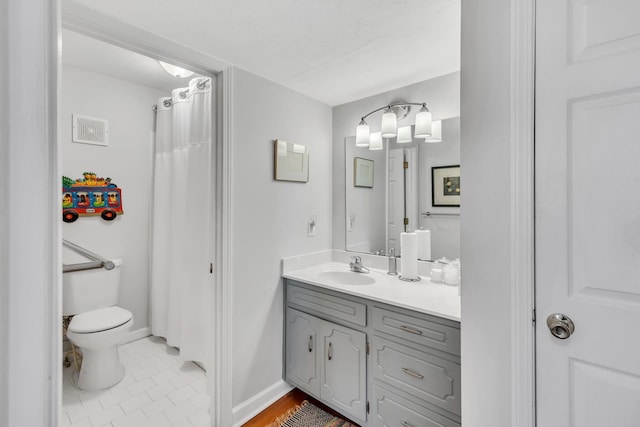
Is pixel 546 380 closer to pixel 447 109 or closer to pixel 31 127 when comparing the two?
pixel 31 127

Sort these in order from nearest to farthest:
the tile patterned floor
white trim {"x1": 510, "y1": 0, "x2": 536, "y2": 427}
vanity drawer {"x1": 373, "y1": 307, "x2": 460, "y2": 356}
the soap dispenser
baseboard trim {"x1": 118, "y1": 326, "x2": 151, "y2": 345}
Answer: white trim {"x1": 510, "y1": 0, "x2": 536, "y2": 427} < vanity drawer {"x1": 373, "y1": 307, "x2": 460, "y2": 356} < the tile patterned floor < the soap dispenser < baseboard trim {"x1": 118, "y1": 326, "x2": 151, "y2": 345}

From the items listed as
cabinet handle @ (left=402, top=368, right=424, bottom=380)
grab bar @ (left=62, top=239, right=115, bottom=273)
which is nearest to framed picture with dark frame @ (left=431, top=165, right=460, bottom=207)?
cabinet handle @ (left=402, top=368, right=424, bottom=380)

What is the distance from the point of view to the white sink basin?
6.95 ft

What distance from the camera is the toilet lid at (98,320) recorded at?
2.05 metres

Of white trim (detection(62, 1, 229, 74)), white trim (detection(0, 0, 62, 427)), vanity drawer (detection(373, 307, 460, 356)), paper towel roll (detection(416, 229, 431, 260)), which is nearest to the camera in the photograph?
white trim (detection(0, 0, 62, 427))

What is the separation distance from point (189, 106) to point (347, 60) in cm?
136

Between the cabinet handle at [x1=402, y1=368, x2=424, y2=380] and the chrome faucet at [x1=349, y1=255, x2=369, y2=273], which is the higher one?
the chrome faucet at [x1=349, y1=255, x2=369, y2=273]

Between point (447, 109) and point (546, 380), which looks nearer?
point (546, 380)

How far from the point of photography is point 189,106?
241 cm

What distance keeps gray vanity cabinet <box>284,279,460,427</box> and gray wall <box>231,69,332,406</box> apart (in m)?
0.18

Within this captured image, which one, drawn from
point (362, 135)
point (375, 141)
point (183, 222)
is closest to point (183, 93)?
point (183, 222)

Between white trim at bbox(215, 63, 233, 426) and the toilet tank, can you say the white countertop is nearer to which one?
white trim at bbox(215, 63, 233, 426)

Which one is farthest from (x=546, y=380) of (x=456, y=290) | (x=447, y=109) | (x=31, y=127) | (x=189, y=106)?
(x=189, y=106)

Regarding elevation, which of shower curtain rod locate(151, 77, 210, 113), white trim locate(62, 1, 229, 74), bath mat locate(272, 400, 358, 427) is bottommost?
bath mat locate(272, 400, 358, 427)
